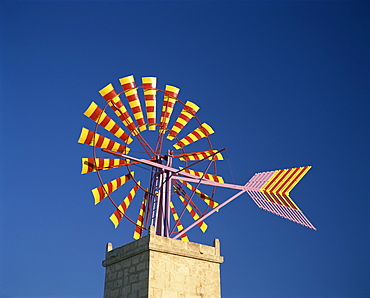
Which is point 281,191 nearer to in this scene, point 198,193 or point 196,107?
point 198,193

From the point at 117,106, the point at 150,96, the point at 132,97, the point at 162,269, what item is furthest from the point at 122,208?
the point at 150,96

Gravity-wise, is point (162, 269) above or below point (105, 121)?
below

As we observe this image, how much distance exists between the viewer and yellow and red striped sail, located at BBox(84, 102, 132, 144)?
14047mm

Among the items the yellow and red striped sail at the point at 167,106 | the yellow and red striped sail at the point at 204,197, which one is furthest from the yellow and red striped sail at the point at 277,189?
the yellow and red striped sail at the point at 167,106

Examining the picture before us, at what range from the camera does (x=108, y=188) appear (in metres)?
14.4

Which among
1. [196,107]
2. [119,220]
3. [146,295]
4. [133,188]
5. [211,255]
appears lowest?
[146,295]

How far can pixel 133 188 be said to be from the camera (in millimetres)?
15195

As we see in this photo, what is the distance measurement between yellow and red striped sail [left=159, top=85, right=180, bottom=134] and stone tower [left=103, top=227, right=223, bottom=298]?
3.54 metres

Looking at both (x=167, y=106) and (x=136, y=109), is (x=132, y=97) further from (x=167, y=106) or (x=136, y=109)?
(x=167, y=106)

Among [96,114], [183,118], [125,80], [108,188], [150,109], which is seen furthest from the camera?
[183,118]

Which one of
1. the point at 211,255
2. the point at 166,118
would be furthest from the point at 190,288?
the point at 166,118

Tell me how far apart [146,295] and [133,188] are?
3574 mm

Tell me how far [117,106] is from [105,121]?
62 centimetres

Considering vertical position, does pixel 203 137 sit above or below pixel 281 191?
above
